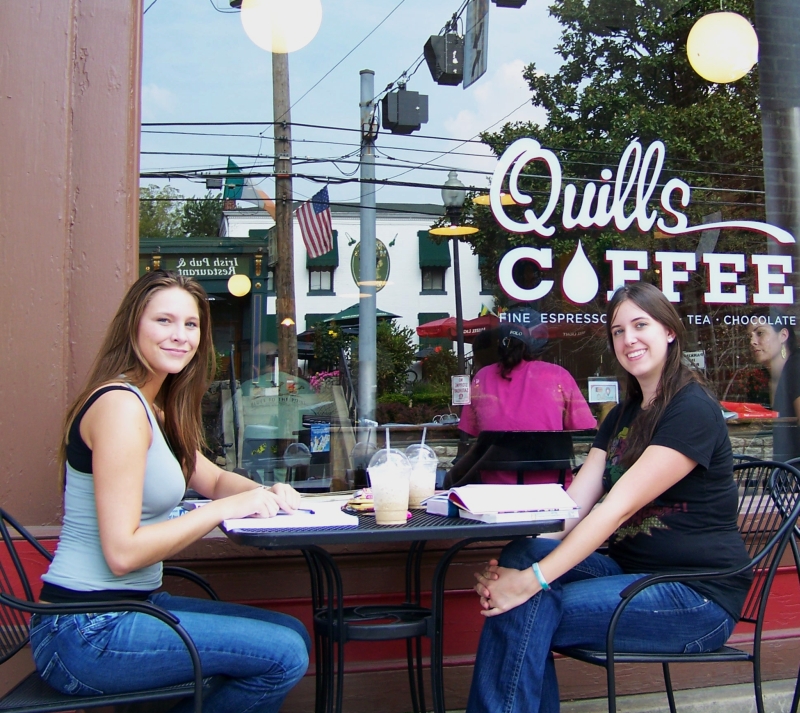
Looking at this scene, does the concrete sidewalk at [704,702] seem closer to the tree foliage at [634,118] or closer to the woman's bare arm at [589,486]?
the woman's bare arm at [589,486]

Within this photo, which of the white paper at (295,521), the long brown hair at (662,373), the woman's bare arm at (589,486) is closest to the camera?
the white paper at (295,521)

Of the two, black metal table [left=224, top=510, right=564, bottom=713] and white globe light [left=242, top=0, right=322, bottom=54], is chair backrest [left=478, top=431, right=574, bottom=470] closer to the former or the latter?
black metal table [left=224, top=510, right=564, bottom=713]

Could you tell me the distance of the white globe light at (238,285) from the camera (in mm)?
4122

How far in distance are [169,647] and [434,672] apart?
639 mm

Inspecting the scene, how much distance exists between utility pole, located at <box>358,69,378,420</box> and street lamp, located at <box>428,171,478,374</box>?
17.4 inches

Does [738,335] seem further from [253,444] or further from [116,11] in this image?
[116,11]

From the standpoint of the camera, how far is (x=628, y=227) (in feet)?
13.3

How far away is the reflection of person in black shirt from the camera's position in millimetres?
3867

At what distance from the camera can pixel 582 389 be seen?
161 inches

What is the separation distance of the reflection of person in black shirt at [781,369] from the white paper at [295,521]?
9.33 ft

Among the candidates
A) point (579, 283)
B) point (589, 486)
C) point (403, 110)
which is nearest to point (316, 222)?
point (403, 110)

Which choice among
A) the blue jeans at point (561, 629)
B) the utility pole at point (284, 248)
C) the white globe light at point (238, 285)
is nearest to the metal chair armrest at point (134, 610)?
the blue jeans at point (561, 629)

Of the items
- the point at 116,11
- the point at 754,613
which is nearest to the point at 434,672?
the point at 754,613

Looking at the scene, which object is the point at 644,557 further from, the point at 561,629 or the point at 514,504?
the point at 514,504
